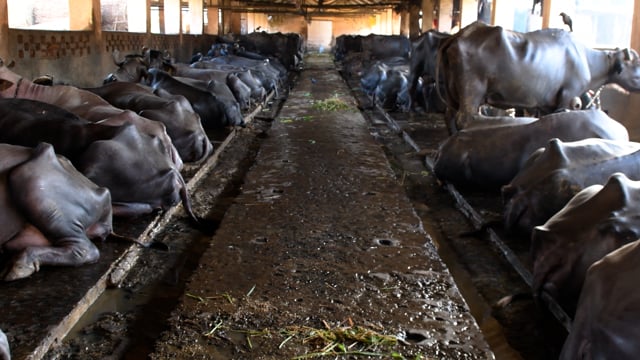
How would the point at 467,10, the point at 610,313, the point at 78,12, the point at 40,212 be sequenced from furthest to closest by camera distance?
the point at 467,10, the point at 78,12, the point at 40,212, the point at 610,313

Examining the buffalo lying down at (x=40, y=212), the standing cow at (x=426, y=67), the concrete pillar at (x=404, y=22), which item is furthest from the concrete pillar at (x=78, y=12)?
the concrete pillar at (x=404, y=22)

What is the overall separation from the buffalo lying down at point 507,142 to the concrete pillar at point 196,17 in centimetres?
2238

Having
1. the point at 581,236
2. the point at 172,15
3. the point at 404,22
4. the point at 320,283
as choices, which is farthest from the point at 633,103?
the point at 404,22

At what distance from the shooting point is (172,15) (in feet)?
79.0

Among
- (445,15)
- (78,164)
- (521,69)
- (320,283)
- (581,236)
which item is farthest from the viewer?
(445,15)

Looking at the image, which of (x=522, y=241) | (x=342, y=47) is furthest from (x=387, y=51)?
(x=522, y=241)

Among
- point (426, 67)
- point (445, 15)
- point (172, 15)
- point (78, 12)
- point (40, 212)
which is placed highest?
point (445, 15)

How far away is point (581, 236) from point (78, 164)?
3829 mm

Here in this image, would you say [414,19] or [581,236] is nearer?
[581,236]

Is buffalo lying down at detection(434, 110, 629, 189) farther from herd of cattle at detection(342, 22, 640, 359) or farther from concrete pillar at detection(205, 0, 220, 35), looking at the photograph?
concrete pillar at detection(205, 0, 220, 35)

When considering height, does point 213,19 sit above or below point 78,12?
above

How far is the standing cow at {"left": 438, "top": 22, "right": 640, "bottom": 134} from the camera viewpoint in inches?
358

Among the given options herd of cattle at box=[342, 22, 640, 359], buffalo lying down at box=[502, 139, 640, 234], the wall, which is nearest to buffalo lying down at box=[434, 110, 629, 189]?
herd of cattle at box=[342, 22, 640, 359]

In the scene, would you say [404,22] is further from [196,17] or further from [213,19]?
[196,17]
